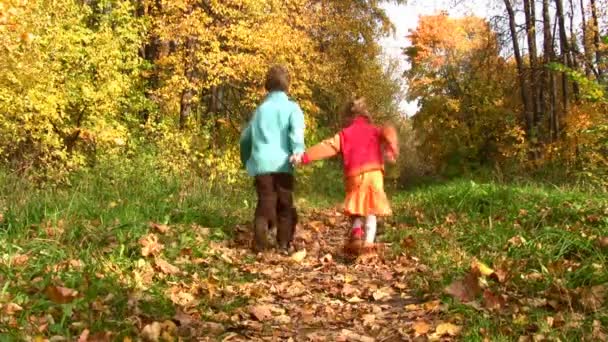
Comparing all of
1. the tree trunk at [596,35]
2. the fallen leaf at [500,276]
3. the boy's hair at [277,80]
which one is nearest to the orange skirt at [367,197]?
the boy's hair at [277,80]

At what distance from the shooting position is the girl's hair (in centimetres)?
639

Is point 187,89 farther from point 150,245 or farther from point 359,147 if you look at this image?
point 150,245

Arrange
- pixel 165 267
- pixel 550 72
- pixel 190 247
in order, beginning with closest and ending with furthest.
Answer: pixel 165 267
pixel 190 247
pixel 550 72

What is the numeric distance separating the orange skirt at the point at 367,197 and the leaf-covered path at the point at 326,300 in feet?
1.54

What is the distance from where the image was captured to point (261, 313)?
169 inches

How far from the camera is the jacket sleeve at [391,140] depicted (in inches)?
244

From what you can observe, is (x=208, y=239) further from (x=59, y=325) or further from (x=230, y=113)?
(x=230, y=113)

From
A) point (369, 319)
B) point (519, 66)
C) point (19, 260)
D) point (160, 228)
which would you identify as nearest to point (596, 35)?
point (519, 66)

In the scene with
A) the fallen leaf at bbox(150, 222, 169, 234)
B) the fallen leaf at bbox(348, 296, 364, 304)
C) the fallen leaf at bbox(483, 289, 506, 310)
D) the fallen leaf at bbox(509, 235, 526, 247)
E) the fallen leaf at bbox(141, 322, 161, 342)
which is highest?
the fallen leaf at bbox(150, 222, 169, 234)

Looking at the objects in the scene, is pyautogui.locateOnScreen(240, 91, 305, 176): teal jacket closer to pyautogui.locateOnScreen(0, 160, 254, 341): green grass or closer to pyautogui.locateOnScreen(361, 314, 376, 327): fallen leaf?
pyautogui.locateOnScreen(0, 160, 254, 341): green grass

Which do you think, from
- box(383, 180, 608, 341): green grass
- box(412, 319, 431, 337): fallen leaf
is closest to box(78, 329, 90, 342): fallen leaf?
box(412, 319, 431, 337): fallen leaf

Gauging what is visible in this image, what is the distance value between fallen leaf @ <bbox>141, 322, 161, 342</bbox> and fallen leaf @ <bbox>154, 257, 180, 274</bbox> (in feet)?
4.84

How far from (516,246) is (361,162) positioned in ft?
5.79

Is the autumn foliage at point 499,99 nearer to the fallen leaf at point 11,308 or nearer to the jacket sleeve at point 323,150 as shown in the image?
the jacket sleeve at point 323,150
